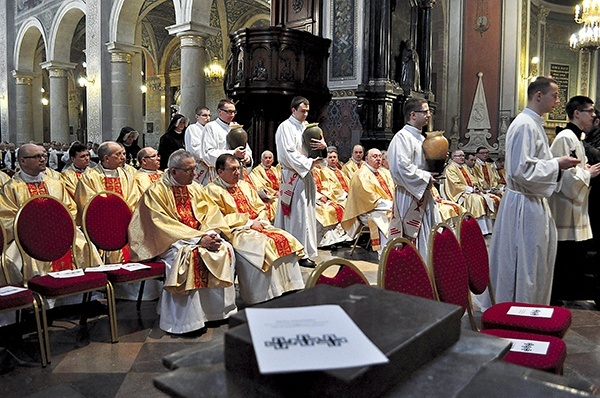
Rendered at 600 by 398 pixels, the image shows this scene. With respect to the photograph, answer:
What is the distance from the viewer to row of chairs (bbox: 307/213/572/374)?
2.29 meters

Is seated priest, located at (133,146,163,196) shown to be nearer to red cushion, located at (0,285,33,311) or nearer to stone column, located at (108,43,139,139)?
red cushion, located at (0,285,33,311)

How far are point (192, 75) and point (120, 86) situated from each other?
3851 mm

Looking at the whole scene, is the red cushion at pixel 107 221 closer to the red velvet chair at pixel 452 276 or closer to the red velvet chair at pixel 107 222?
the red velvet chair at pixel 107 222

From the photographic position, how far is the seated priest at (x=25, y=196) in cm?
425

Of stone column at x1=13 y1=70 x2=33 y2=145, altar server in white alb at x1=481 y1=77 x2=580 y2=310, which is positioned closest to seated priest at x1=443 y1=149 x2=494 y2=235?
altar server in white alb at x1=481 y1=77 x2=580 y2=310

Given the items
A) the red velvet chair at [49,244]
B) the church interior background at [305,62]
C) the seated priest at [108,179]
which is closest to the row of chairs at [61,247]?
the red velvet chair at [49,244]

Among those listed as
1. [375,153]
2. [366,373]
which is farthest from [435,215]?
[366,373]

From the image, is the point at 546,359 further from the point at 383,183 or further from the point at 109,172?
the point at 383,183

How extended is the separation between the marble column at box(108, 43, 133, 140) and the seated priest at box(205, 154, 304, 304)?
1145 cm

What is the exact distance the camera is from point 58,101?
59.5 feet

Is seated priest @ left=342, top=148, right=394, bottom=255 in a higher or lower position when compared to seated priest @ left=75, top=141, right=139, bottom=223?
lower

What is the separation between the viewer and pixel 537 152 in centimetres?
385

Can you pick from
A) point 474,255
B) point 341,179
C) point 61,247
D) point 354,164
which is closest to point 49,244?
point 61,247

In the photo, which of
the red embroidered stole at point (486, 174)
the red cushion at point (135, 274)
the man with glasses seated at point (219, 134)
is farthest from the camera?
Result: the red embroidered stole at point (486, 174)
